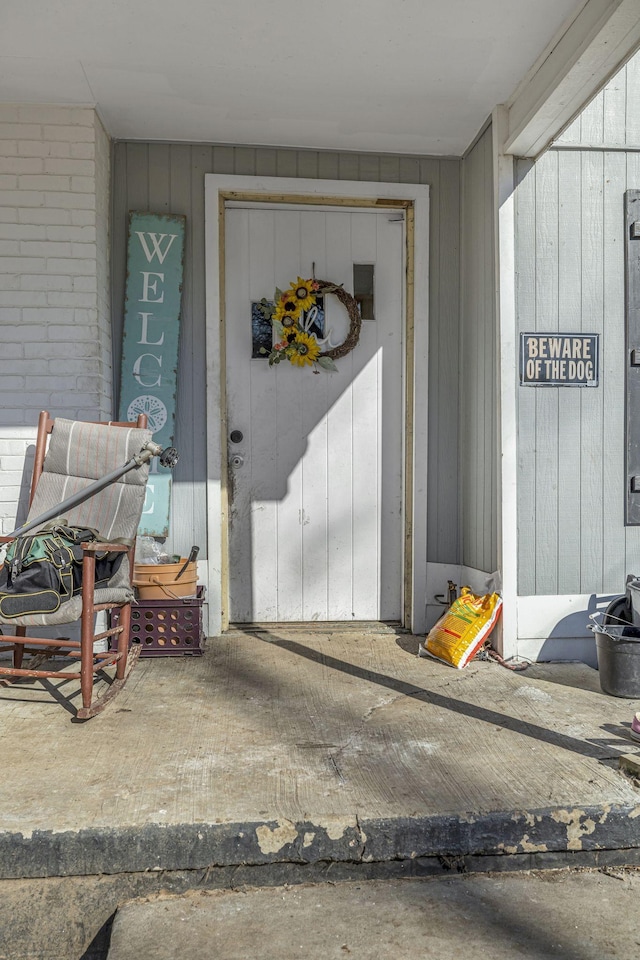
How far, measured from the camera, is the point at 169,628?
3.47 m

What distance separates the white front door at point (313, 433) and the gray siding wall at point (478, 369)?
358 millimetres

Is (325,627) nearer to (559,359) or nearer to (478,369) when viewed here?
(478,369)

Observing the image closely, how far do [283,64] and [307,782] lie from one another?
277 centimetres

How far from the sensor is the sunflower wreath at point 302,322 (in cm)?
389

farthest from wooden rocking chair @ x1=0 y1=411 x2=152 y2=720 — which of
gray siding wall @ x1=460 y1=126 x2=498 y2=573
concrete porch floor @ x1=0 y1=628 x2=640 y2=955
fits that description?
gray siding wall @ x1=460 y1=126 x2=498 y2=573

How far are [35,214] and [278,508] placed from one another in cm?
184

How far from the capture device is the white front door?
3.93 meters

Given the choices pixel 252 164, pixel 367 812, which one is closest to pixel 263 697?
pixel 367 812

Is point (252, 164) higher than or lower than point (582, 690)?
higher

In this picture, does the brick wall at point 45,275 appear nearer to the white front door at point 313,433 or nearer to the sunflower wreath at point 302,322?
the white front door at point 313,433

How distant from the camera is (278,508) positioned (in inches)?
156

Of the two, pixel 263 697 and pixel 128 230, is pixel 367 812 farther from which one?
pixel 128 230

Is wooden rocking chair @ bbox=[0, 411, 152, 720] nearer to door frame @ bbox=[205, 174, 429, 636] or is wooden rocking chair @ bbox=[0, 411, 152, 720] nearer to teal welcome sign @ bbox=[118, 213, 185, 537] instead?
teal welcome sign @ bbox=[118, 213, 185, 537]

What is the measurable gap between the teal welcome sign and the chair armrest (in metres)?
0.90
